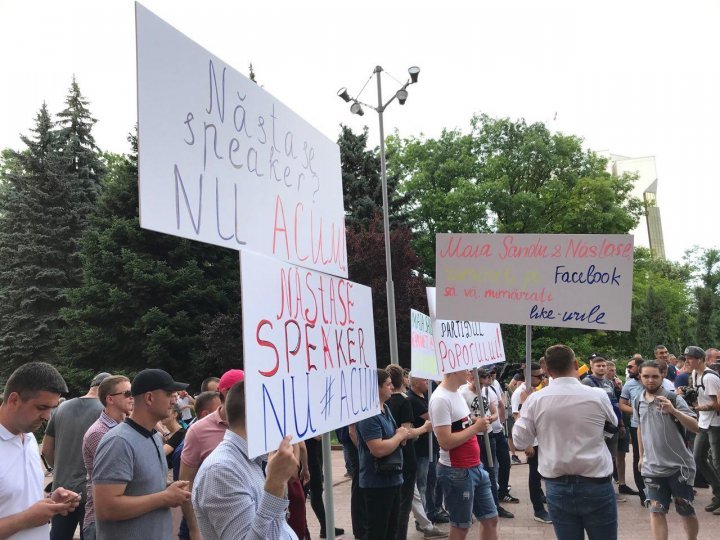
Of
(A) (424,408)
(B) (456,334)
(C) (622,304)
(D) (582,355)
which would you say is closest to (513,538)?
(A) (424,408)

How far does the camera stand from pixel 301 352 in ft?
10.5

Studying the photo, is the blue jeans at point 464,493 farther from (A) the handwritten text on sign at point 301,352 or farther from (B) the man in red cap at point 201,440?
(A) the handwritten text on sign at point 301,352

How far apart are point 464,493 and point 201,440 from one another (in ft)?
8.24

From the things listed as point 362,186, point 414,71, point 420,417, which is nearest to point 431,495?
point 420,417

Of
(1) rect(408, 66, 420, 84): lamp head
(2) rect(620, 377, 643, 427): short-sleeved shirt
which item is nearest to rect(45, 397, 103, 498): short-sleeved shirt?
(2) rect(620, 377, 643, 427): short-sleeved shirt

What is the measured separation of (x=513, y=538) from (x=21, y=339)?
30792mm

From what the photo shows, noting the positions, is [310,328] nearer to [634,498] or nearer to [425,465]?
[425,465]

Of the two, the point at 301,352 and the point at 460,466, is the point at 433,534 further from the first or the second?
the point at 301,352

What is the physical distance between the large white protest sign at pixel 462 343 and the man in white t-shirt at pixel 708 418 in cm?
265

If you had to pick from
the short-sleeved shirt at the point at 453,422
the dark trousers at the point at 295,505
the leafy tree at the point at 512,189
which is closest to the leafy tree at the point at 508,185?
the leafy tree at the point at 512,189

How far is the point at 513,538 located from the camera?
26.3ft

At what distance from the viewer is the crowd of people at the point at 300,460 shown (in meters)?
3.14

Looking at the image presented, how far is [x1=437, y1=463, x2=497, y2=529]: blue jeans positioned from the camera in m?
6.14

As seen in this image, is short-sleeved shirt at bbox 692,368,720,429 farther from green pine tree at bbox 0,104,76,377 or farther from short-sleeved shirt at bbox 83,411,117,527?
green pine tree at bbox 0,104,76,377
